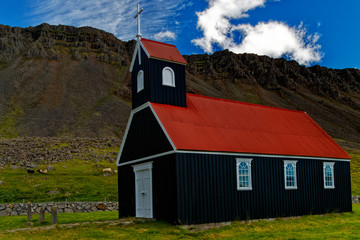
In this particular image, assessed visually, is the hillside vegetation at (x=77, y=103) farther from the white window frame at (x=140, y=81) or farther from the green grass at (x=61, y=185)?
the white window frame at (x=140, y=81)

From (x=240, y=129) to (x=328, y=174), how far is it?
7.49 metres

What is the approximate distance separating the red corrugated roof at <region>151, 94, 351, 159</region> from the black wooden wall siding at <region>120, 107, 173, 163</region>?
672 mm

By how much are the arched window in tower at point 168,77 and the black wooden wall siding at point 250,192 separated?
5.44 meters

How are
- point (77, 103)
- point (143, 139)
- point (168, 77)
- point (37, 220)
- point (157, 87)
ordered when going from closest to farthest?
point (143, 139)
point (157, 87)
point (168, 77)
point (37, 220)
point (77, 103)

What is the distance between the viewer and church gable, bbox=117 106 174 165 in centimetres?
2053

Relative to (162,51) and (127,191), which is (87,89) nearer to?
(127,191)

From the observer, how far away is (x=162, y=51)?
23344 millimetres

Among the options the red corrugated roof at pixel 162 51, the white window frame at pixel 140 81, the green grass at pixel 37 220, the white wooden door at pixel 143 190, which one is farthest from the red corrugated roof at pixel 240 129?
the green grass at pixel 37 220

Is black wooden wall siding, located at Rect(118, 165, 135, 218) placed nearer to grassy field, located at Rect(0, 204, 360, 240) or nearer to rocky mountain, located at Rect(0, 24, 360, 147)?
grassy field, located at Rect(0, 204, 360, 240)

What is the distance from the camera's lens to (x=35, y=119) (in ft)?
352

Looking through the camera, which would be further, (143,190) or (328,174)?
(328,174)

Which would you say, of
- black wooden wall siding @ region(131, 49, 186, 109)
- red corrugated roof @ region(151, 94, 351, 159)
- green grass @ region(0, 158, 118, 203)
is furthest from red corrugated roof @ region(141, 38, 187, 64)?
green grass @ region(0, 158, 118, 203)

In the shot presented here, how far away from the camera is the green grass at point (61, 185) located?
1620 inches

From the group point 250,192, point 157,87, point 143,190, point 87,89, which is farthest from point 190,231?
point 87,89
